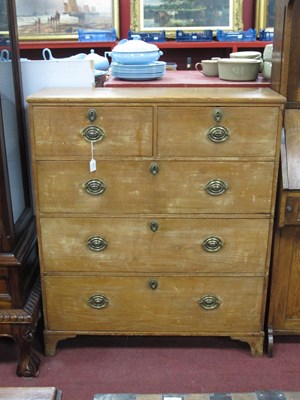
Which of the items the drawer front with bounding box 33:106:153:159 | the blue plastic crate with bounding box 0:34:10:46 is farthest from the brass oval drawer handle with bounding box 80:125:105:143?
the blue plastic crate with bounding box 0:34:10:46

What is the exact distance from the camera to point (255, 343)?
227 cm

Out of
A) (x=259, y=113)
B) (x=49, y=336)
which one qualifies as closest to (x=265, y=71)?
(x=259, y=113)

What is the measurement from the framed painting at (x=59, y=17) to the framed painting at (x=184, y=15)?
0.84 feet

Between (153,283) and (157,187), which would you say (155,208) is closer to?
(157,187)

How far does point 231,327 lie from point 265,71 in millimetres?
1258

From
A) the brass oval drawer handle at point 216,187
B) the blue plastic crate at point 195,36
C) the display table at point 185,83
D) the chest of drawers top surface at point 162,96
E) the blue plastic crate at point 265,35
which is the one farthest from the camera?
the blue plastic crate at point 195,36

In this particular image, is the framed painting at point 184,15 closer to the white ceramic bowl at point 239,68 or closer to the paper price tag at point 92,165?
the white ceramic bowl at point 239,68

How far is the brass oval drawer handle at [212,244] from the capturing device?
2.11m

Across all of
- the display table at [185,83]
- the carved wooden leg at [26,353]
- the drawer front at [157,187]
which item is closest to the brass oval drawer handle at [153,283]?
the drawer front at [157,187]

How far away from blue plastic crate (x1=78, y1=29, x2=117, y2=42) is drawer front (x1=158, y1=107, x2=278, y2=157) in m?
3.07

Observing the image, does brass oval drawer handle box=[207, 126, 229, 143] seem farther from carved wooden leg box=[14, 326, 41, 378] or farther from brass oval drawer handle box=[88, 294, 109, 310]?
carved wooden leg box=[14, 326, 41, 378]

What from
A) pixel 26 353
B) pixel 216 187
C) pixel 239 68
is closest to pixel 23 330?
pixel 26 353

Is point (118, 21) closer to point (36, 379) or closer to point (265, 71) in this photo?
point (265, 71)

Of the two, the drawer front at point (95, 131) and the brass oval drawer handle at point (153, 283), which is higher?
the drawer front at point (95, 131)
